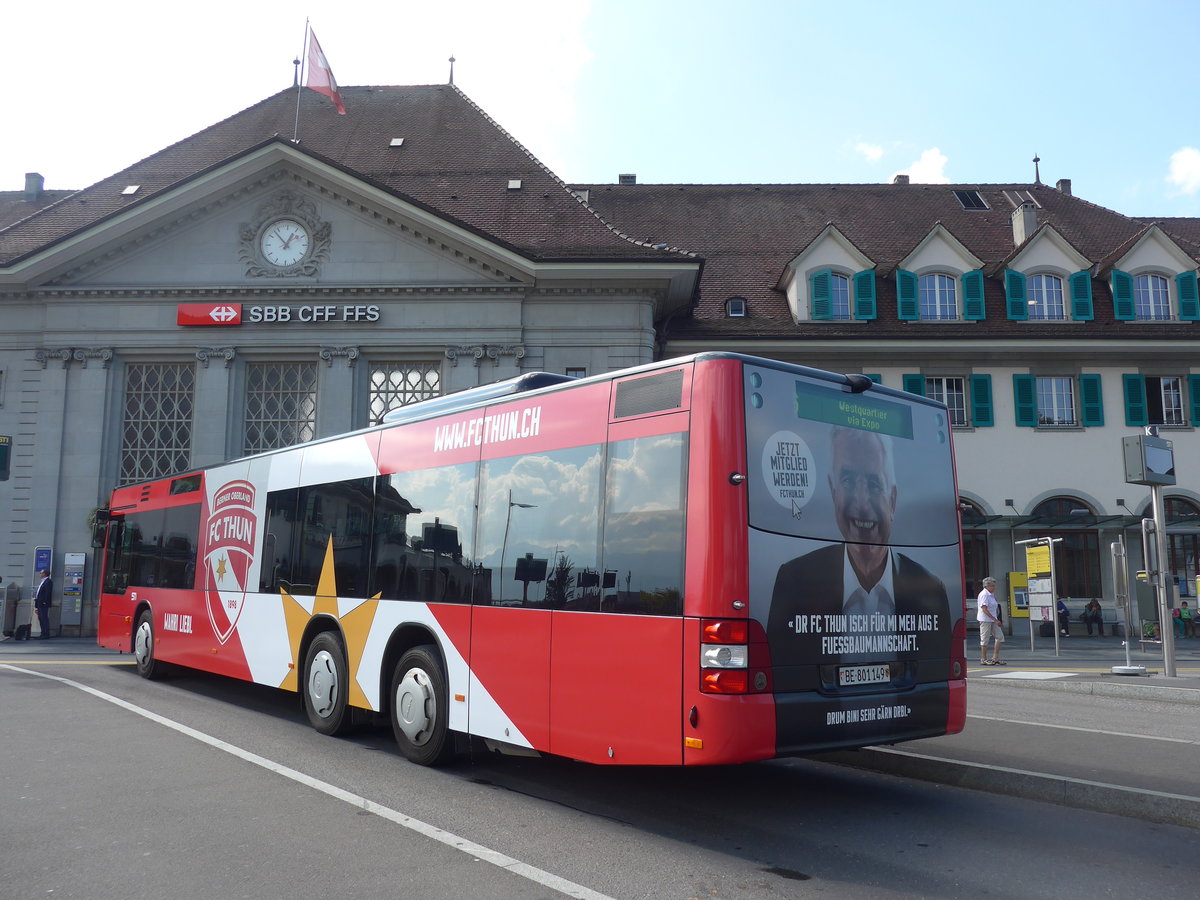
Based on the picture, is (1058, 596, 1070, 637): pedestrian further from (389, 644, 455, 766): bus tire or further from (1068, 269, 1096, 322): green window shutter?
Result: (389, 644, 455, 766): bus tire

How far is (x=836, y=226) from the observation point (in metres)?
32.9

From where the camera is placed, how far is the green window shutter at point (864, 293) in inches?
1221

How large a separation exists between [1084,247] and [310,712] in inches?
1283

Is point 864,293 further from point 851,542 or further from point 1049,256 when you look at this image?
point 851,542

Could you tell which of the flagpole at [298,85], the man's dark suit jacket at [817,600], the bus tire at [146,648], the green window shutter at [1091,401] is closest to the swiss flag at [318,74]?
the flagpole at [298,85]

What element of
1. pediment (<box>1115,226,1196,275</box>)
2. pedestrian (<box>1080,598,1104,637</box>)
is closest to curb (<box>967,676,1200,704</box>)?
pedestrian (<box>1080,598,1104,637</box>)

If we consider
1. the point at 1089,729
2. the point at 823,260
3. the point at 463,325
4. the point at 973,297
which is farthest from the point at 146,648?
the point at 973,297

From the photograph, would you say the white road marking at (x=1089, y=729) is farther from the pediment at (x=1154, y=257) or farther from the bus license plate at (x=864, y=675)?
the pediment at (x=1154, y=257)

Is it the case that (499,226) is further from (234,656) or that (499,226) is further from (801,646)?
(801,646)

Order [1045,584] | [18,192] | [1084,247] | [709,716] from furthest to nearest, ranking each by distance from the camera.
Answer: [18,192], [1084,247], [1045,584], [709,716]

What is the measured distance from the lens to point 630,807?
6.94 meters

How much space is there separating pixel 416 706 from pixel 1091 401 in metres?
27.4

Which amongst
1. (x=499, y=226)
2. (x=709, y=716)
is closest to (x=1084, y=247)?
(x=499, y=226)

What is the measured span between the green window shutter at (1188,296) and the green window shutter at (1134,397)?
268cm
